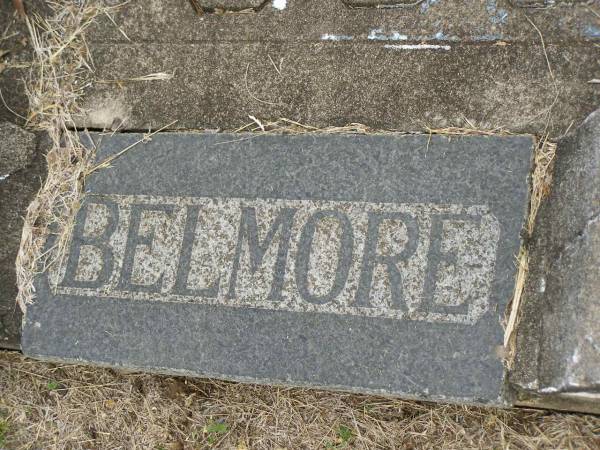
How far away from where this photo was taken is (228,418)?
8.45 feet

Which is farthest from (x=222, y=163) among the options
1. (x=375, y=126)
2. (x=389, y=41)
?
(x=389, y=41)

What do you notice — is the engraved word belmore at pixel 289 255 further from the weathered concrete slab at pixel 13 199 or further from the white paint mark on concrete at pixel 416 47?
the white paint mark on concrete at pixel 416 47

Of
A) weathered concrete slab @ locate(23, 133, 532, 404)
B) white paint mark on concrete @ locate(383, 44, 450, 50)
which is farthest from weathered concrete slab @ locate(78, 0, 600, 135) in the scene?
weathered concrete slab @ locate(23, 133, 532, 404)

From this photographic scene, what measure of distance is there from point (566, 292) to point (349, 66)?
102cm

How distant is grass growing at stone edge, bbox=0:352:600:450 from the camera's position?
229 centimetres

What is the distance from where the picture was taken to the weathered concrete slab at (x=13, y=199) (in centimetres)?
262

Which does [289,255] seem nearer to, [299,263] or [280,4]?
[299,263]

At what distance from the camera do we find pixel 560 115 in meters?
2.13

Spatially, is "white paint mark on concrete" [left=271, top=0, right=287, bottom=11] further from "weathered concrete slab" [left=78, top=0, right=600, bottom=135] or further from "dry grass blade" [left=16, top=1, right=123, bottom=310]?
"dry grass blade" [left=16, top=1, right=123, bottom=310]

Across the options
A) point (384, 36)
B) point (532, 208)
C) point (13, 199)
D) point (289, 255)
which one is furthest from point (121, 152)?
point (532, 208)

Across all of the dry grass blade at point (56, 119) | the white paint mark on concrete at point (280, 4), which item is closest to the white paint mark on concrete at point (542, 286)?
the white paint mark on concrete at point (280, 4)

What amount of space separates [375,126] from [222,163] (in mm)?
543

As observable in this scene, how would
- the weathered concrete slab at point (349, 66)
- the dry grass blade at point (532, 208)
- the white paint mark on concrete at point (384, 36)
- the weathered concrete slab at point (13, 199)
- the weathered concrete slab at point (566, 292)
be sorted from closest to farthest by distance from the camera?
the weathered concrete slab at point (566, 292) → the dry grass blade at point (532, 208) → the weathered concrete slab at point (349, 66) → the white paint mark on concrete at point (384, 36) → the weathered concrete slab at point (13, 199)

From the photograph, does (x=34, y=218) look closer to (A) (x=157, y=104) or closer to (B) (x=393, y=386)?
(A) (x=157, y=104)
